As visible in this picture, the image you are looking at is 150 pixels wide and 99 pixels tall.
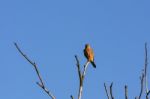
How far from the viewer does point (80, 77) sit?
5840 mm

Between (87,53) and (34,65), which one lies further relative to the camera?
(87,53)

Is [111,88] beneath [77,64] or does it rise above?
beneath

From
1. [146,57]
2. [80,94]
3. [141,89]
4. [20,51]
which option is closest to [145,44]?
[146,57]

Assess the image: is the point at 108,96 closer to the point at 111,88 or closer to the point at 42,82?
the point at 111,88

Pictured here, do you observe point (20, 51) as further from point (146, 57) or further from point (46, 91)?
point (146, 57)

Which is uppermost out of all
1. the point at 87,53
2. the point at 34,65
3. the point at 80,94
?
the point at 87,53

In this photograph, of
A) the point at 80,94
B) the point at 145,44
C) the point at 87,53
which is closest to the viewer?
the point at 80,94

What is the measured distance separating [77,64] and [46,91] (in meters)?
0.66

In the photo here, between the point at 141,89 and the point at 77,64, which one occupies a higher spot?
the point at 77,64

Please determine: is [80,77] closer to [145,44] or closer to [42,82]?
[42,82]

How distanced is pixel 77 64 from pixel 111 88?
1.90 ft

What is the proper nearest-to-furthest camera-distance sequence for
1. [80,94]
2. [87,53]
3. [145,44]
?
[80,94] < [145,44] < [87,53]

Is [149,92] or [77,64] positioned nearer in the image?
[149,92]

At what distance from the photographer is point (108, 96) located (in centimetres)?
574
